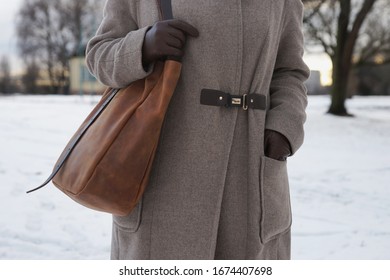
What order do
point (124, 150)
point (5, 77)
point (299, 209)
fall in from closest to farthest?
point (124, 150)
point (299, 209)
point (5, 77)

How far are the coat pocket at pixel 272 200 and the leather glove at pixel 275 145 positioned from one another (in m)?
0.03

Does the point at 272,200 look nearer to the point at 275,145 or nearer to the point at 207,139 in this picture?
the point at 275,145

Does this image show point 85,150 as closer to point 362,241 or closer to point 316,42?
point 362,241

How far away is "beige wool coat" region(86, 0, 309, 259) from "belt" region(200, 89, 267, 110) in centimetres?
2

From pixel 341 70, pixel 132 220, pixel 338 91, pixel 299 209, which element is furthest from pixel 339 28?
pixel 132 220

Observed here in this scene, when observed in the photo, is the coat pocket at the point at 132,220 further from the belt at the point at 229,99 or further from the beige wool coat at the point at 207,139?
the belt at the point at 229,99

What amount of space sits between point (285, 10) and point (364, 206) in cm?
338

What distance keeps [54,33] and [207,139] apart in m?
40.7

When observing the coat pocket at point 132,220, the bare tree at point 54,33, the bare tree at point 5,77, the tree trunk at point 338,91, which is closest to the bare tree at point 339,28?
the tree trunk at point 338,91

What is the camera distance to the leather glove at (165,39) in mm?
1225

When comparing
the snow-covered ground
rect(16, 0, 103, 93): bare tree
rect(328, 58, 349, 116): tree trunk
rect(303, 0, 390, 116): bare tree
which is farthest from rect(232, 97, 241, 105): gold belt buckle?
rect(16, 0, 103, 93): bare tree

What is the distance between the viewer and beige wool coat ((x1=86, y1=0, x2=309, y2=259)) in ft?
4.28

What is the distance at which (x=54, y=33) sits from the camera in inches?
1523

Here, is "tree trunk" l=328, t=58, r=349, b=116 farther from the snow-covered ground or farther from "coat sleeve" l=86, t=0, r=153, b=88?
"coat sleeve" l=86, t=0, r=153, b=88
